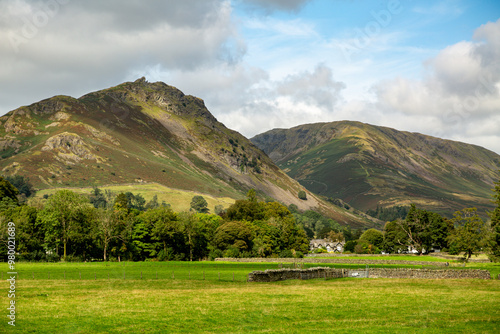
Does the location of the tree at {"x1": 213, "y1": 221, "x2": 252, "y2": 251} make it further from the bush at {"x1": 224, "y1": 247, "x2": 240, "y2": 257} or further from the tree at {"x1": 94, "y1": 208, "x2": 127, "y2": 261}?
the tree at {"x1": 94, "y1": 208, "x2": 127, "y2": 261}

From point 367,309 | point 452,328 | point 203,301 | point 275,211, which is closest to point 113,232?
point 275,211

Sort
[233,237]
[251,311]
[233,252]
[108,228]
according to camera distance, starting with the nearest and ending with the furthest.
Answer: [251,311], [108,228], [233,252], [233,237]

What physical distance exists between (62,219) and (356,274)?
66.4m

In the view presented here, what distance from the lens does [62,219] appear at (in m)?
102

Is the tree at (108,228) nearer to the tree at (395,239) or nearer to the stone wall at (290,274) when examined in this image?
the stone wall at (290,274)

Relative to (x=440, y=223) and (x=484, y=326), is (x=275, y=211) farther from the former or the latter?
(x=484, y=326)

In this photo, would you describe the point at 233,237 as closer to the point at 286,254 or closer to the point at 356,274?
the point at 286,254

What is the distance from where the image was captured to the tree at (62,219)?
330ft

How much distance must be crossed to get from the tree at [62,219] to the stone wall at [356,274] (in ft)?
200

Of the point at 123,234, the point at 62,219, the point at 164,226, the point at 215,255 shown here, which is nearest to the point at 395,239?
the point at 215,255

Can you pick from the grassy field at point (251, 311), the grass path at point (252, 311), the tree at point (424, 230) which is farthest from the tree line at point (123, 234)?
the grass path at point (252, 311)

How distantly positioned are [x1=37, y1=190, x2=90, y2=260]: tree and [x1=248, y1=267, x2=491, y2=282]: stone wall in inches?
2395

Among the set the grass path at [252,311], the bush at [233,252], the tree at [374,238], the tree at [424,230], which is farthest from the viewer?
the tree at [374,238]

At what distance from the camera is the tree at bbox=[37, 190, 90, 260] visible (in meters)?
100
